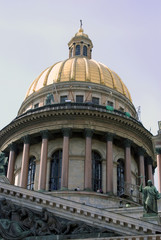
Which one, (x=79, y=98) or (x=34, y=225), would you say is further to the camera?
(x=79, y=98)

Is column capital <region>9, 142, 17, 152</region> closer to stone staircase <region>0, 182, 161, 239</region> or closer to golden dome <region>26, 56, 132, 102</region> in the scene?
golden dome <region>26, 56, 132, 102</region>

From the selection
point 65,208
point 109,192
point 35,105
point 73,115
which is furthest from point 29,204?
point 35,105

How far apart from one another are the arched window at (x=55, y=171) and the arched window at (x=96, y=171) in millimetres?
2768

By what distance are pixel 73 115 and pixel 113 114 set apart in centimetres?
332

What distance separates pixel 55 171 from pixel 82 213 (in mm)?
18059

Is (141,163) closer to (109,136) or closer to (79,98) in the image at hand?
(109,136)

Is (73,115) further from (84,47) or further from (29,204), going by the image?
(29,204)

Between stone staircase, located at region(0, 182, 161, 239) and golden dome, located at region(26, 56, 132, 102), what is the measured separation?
22237 millimetres

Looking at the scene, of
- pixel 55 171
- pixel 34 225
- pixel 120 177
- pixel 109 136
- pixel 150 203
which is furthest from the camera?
pixel 120 177

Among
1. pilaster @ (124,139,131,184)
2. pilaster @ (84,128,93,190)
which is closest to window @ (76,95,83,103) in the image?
pilaster @ (84,128,93,190)

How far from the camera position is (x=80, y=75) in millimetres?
51312

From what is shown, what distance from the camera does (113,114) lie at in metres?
46.5

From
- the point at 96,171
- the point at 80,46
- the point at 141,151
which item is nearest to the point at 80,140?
the point at 96,171

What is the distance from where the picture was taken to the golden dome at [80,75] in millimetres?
51188
